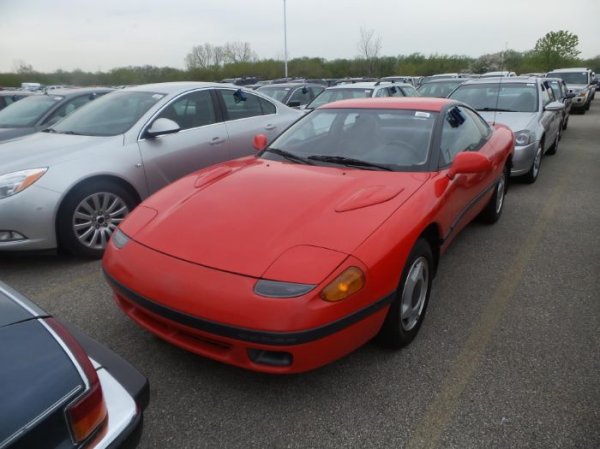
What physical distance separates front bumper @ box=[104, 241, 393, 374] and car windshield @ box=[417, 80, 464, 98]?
436 inches

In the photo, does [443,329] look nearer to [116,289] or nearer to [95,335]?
[116,289]

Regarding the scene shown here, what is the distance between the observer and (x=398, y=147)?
318cm

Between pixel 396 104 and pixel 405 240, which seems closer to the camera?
pixel 405 240

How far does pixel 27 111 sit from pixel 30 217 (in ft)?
14.1

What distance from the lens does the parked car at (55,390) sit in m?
1.16

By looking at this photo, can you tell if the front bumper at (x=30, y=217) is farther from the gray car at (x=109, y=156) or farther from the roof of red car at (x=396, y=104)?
the roof of red car at (x=396, y=104)

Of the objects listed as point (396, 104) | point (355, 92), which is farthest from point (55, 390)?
point (355, 92)

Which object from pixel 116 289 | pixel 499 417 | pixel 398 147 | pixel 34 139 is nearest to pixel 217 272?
pixel 116 289

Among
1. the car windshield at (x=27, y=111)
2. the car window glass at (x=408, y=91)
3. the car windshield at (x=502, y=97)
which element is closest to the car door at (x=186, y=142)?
the car windshield at (x=27, y=111)

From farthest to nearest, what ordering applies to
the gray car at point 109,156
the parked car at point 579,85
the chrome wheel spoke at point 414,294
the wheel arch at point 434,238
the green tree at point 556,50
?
the green tree at point 556,50
the parked car at point 579,85
the gray car at point 109,156
the wheel arch at point 434,238
the chrome wheel spoke at point 414,294

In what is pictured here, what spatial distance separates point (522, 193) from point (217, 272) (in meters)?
5.18

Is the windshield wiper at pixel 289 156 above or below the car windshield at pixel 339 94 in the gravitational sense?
below

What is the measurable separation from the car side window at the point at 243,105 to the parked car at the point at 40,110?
282 centimetres

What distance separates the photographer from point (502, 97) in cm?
720
